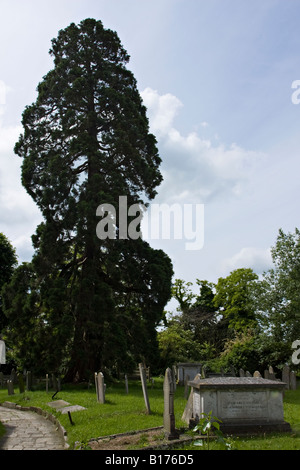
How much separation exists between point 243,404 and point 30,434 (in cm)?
529

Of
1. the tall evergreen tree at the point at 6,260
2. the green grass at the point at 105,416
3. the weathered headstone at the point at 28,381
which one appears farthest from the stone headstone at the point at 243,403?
the tall evergreen tree at the point at 6,260

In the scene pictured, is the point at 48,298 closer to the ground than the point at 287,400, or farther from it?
farther from it

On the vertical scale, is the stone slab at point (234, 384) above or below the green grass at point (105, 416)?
above

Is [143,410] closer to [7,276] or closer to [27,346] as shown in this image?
[27,346]

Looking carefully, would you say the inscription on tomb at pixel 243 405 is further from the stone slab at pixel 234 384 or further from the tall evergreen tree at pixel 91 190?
the tall evergreen tree at pixel 91 190

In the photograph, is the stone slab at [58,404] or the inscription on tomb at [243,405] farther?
the stone slab at [58,404]

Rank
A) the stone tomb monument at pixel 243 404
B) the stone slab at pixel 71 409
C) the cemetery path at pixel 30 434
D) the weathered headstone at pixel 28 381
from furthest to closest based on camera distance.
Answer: the weathered headstone at pixel 28 381
the stone slab at pixel 71 409
the stone tomb monument at pixel 243 404
the cemetery path at pixel 30 434

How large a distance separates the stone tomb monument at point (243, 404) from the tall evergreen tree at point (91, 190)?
34.6 ft

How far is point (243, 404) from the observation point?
8.91m

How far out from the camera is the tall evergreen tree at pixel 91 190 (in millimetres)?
19922

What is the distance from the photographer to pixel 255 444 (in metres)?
7.42

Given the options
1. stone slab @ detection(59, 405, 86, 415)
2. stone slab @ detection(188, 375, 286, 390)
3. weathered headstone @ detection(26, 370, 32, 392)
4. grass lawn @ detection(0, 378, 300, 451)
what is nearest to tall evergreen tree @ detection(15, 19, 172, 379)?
weathered headstone @ detection(26, 370, 32, 392)
